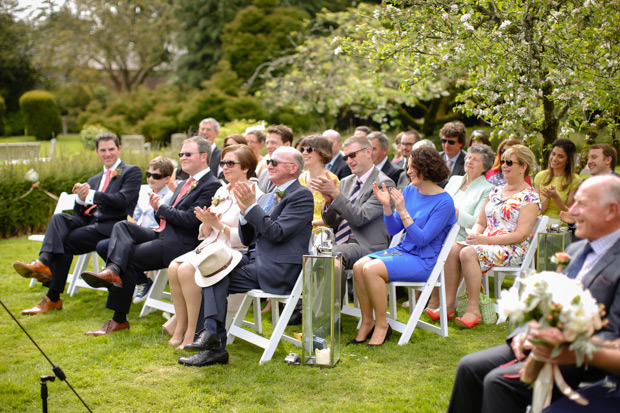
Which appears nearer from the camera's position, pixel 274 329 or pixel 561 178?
pixel 274 329

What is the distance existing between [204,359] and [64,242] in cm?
309

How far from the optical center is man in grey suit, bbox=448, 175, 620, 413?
301 centimetres

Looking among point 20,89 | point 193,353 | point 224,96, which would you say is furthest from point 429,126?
point 20,89

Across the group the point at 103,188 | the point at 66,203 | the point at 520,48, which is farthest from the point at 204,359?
the point at 520,48

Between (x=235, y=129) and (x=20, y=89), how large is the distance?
28456mm

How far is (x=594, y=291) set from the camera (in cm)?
305

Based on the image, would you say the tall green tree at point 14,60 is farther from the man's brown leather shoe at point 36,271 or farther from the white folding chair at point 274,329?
the white folding chair at point 274,329

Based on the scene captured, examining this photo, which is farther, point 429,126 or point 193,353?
point 429,126

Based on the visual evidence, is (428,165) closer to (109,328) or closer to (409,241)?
(409,241)

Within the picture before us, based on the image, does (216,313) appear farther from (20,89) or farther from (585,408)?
(20,89)

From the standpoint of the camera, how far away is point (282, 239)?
5.41 meters

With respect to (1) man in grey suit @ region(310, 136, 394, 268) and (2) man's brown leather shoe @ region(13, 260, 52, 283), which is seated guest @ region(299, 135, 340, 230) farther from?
(2) man's brown leather shoe @ region(13, 260, 52, 283)

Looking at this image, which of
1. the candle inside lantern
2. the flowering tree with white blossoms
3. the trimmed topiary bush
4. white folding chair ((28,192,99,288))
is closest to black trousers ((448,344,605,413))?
the candle inside lantern

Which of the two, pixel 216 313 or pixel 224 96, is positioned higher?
pixel 224 96
